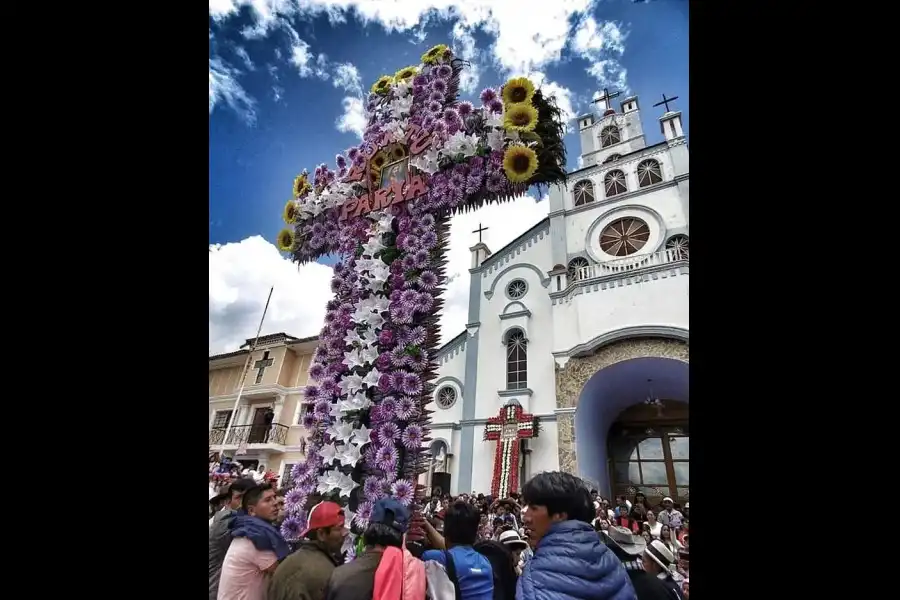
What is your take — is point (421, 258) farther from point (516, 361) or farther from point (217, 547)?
point (516, 361)

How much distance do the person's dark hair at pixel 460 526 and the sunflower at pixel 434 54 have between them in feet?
10.4

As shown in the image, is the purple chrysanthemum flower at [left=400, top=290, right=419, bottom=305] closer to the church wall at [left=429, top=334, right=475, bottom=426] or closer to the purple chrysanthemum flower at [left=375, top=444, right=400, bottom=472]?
the purple chrysanthemum flower at [left=375, top=444, right=400, bottom=472]

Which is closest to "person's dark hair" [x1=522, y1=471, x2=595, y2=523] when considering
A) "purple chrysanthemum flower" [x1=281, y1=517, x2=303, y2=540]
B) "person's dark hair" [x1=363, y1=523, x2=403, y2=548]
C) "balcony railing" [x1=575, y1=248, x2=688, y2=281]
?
"person's dark hair" [x1=363, y1=523, x2=403, y2=548]

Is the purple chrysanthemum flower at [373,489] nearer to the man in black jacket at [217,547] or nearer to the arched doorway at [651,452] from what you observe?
the man in black jacket at [217,547]

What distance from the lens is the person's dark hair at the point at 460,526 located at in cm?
189

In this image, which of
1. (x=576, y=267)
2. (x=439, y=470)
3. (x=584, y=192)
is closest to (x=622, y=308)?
(x=576, y=267)

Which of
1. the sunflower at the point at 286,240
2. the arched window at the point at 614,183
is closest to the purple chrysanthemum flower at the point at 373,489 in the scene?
the sunflower at the point at 286,240

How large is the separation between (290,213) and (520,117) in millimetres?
2208
